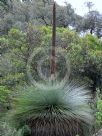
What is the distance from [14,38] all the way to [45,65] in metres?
3.15

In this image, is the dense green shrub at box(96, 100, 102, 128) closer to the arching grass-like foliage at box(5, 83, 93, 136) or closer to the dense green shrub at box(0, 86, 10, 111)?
the arching grass-like foliage at box(5, 83, 93, 136)

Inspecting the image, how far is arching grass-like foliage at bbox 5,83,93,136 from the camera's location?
277 inches

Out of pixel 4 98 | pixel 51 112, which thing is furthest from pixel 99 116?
pixel 4 98

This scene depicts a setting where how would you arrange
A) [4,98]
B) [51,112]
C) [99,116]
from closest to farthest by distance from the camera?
[51,112] < [99,116] < [4,98]

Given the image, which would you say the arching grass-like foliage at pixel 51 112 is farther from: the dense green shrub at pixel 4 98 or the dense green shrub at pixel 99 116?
the dense green shrub at pixel 4 98

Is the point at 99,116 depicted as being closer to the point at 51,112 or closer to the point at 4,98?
the point at 51,112

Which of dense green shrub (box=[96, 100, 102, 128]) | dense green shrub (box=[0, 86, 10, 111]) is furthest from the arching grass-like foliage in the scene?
dense green shrub (box=[0, 86, 10, 111])

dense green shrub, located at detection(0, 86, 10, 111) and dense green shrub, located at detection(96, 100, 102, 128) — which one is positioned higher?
dense green shrub, located at detection(0, 86, 10, 111)

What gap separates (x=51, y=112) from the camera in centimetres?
709

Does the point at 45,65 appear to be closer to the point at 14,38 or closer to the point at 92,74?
the point at 14,38

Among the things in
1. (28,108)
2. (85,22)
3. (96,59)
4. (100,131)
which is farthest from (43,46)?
(85,22)

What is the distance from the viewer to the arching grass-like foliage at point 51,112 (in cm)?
703

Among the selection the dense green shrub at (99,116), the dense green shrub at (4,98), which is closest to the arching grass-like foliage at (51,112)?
the dense green shrub at (99,116)

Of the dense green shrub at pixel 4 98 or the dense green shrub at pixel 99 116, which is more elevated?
the dense green shrub at pixel 4 98
